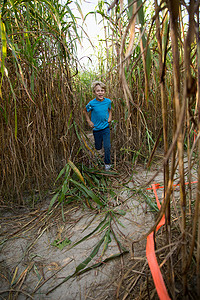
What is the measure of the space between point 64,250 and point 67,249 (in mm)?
18

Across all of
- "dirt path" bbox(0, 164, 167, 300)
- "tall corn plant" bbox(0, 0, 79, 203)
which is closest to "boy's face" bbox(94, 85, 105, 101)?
"tall corn plant" bbox(0, 0, 79, 203)

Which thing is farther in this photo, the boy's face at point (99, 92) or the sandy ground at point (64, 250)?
the boy's face at point (99, 92)

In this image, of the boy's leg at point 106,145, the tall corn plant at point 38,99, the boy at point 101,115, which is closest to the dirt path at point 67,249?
the tall corn plant at point 38,99

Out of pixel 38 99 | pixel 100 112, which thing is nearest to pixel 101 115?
pixel 100 112

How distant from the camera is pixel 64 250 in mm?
1080

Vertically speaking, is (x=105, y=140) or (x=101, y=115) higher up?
(x=101, y=115)

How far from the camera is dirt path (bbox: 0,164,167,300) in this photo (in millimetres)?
849

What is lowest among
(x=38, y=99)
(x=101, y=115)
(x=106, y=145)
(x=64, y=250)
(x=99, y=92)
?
(x=64, y=250)

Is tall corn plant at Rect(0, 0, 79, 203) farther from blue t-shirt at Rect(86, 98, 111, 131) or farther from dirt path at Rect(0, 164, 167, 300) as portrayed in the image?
blue t-shirt at Rect(86, 98, 111, 131)

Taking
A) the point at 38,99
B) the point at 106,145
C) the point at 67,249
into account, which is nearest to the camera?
the point at 67,249

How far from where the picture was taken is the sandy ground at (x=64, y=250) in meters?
0.85

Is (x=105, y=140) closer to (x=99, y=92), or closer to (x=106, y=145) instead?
(x=106, y=145)

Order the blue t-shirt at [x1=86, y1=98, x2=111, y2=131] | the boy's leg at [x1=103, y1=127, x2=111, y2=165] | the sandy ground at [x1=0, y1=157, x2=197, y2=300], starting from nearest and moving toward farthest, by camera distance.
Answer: the sandy ground at [x1=0, y1=157, x2=197, y2=300]
the boy's leg at [x1=103, y1=127, x2=111, y2=165]
the blue t-shirt at [x1=86, y1=98, x2=111, y2=131]

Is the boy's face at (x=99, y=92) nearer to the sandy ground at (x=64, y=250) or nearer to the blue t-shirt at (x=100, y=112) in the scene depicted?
the blue t-shirt at (x=100, y=112)
